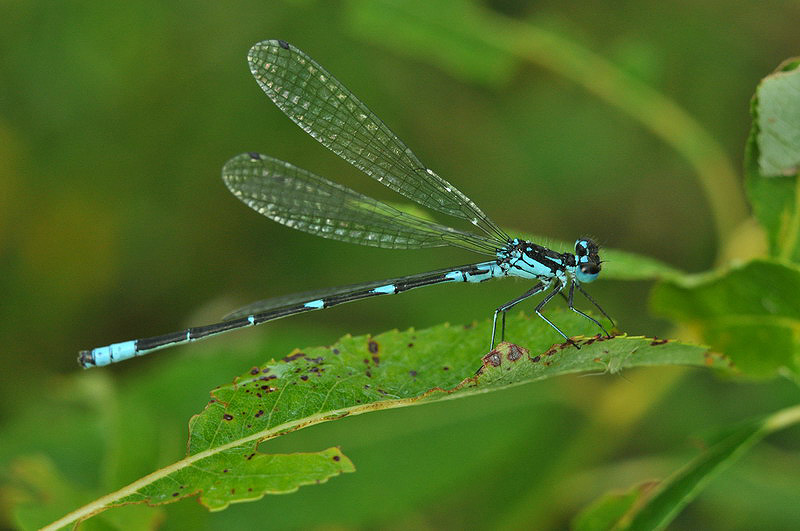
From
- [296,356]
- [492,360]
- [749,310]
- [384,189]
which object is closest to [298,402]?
[296,356]

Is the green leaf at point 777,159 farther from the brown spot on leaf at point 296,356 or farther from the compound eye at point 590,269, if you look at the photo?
the brown spot on leaf at point 296,356

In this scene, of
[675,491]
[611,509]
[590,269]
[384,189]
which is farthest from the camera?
[384,189]

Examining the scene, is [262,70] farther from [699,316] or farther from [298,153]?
[699,316]

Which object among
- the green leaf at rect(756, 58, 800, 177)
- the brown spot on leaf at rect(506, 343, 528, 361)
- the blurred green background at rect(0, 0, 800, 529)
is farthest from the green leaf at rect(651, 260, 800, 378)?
the blurred green background at rect(0, 0, 800, 529)

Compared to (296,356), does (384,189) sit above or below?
above

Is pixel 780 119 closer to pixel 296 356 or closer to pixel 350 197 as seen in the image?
pixel 296 356

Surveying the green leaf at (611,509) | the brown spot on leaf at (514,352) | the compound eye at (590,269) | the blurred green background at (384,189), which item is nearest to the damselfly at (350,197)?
the compound eye at (590,269)

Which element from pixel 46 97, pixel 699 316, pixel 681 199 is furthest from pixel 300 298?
pixel 681 199
